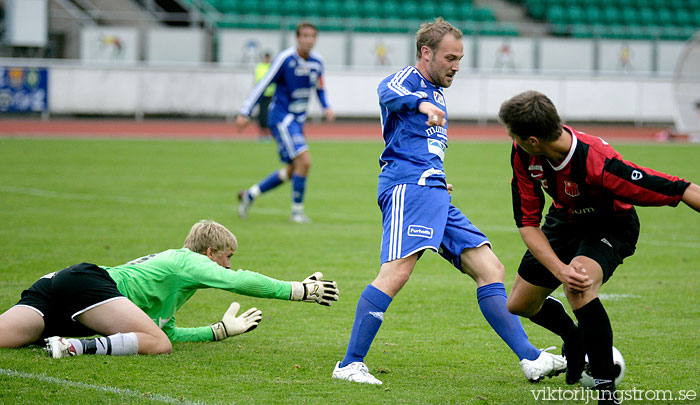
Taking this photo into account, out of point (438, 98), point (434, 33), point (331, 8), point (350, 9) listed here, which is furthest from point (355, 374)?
point (350, 9)

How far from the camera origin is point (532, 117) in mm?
3795

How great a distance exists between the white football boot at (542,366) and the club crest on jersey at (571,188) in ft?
3.14

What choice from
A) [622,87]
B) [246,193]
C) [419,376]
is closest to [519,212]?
[419,376]

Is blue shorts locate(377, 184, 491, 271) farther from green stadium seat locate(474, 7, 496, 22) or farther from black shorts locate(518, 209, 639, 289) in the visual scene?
green stadium seat locate(474, 7, 496, 22)

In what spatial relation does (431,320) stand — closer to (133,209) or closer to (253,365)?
(253,365)

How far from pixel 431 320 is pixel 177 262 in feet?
6.53

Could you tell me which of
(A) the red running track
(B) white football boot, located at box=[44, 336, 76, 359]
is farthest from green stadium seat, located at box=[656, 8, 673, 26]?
(B) white football boot, located at box=[44, 336, 76, 359]

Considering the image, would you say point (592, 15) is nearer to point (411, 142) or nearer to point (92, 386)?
point (411, 142)

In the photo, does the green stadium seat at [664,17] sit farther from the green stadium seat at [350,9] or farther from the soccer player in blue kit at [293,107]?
the soccer player in blue kit at [293,107]

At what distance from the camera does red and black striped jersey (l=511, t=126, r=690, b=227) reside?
12.3 ft

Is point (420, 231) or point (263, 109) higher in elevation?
point (420, 231)

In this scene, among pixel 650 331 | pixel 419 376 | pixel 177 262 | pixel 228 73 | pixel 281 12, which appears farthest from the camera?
pixel 281 12

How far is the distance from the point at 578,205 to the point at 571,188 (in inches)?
5.5

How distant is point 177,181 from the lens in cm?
1537
